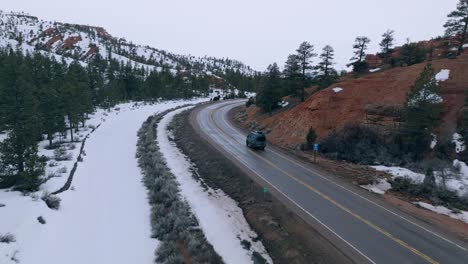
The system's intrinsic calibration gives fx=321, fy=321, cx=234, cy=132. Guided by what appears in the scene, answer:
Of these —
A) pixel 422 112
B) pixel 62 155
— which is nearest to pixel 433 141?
pixel 422 112

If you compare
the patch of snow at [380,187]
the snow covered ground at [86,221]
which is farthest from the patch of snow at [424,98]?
the snow covered ground at [86,221]

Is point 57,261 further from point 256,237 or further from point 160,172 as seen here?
point 160,172

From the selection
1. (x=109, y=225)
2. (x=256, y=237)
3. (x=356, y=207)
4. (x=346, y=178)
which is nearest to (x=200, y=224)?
(x=256, y=237)

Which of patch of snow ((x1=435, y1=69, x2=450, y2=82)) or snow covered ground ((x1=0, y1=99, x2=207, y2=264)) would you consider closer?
snow covered ground ((x1=0, y1=99, x2=207, y2=264))

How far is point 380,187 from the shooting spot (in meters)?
22.9

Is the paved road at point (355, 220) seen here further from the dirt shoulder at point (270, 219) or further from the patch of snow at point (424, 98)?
the patch of snow at point (424, 98)

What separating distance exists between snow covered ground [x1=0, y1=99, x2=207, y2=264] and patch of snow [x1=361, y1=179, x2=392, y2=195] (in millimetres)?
15017

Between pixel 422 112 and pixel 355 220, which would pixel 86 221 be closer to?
pixel 355 220

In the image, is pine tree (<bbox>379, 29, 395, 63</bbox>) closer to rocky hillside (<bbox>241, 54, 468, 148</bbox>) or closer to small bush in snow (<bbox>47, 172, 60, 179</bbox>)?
rocky hillside (<bbox>241, 54, 468, 148</bbox>)

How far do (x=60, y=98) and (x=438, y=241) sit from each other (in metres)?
42.9

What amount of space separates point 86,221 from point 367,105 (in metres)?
30.8

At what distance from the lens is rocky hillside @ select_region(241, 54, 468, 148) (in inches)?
1297

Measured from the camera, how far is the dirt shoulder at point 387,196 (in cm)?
1648

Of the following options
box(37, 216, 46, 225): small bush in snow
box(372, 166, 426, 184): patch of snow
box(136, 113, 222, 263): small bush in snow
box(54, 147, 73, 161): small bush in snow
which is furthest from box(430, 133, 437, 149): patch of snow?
box(54, 147, 73, 161): small bush in snow
